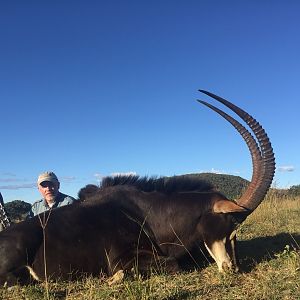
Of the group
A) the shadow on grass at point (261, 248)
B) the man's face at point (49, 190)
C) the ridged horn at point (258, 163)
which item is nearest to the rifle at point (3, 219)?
the man's face at point (49, 190)

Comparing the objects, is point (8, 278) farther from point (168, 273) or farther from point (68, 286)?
point (168, 273)

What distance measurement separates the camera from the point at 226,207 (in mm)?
4934

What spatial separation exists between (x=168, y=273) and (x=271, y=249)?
1.70m

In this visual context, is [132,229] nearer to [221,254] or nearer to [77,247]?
[77,247]

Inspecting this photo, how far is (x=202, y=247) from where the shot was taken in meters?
5.23

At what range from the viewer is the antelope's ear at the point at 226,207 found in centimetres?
485

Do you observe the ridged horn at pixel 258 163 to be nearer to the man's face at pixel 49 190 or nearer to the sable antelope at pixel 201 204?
the sable antelope at pixel 201 204

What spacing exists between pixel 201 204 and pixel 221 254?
0.62m

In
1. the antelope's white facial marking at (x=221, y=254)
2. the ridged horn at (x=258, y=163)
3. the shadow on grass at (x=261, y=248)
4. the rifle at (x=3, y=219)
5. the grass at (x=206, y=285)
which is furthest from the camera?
the rifle at (x=3, y=219)

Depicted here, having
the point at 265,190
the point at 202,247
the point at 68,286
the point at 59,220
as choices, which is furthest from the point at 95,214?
the point at 265,190

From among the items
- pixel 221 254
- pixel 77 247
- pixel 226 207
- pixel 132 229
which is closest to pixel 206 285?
pixel 221 254

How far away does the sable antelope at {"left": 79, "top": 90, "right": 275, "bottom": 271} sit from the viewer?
16.1 feet

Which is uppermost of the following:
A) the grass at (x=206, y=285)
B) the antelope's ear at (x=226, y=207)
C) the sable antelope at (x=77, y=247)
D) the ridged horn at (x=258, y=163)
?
the ridged horn at (x=258, y=163)

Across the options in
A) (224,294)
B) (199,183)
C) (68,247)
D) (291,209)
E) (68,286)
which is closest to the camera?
(224,294)
